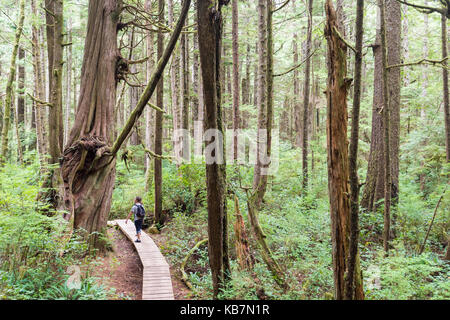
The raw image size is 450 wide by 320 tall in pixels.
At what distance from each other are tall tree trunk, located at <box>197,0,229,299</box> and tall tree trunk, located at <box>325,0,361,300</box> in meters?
1.72

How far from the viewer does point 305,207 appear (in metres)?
12.0

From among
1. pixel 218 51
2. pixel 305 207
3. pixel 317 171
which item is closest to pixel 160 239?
pixel 305 207

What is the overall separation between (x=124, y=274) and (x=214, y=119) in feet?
19.2

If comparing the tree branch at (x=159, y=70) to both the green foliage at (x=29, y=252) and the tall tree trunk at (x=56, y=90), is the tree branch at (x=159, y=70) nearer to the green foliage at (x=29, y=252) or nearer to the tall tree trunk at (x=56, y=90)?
the tall tree trunk at (x=56, y=90)

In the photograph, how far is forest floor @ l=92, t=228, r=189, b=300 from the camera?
7137 mm

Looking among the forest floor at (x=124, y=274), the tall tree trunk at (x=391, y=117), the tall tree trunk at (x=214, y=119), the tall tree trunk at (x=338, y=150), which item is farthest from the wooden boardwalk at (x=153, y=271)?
the tall tree trunk at (x=391, y=117)

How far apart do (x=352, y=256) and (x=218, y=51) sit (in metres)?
3.72

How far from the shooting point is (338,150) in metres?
4.36

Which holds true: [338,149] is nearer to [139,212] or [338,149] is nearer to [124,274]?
[124,274]

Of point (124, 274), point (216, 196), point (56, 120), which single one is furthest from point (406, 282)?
point (56, 120)

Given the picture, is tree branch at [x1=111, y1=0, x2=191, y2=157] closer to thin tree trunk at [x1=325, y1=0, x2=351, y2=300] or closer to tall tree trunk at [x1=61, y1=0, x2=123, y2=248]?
tall tree trunk at [x1=61, y1=0, x2=123, y2=248]

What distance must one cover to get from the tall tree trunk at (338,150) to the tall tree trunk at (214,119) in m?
1.72

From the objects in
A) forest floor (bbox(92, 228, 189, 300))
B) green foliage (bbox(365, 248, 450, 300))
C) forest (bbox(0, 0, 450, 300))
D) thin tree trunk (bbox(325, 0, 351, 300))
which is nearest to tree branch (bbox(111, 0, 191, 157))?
forest (bbox(0, 0, 450, 300))

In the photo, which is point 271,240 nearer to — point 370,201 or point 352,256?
point 370,201
